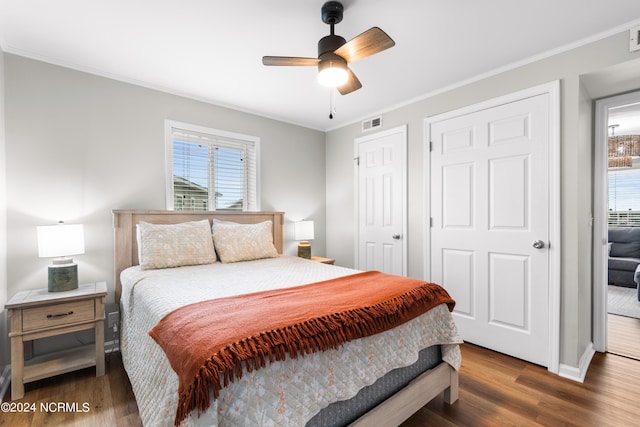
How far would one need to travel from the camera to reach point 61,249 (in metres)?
2.11

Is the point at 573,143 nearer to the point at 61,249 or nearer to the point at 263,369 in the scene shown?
the point at 263,369

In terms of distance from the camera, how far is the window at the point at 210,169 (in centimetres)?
305

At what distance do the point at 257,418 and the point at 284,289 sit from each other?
0.76 meters

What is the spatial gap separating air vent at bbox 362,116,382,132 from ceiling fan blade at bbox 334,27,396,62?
182 centimetres

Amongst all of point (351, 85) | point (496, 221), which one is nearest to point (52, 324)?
point (351, 85)

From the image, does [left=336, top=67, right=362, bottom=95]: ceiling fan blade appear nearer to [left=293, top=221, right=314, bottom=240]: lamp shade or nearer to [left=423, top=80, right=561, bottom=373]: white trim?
[left=423, top=80, right=561, bottom=373]: white trim

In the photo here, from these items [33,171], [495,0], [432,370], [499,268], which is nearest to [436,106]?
[495,0]

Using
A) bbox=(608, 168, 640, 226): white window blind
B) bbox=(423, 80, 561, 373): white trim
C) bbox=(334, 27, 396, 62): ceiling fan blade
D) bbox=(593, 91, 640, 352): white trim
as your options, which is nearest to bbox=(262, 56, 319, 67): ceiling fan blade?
bbox=(334, 27, 396, 62): ceiling fan blade

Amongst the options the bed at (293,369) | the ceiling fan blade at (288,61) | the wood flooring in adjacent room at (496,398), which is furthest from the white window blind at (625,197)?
the ceiling fan blade at (288,61)

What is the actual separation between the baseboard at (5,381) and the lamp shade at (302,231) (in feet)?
8.68

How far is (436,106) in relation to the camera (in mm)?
3006

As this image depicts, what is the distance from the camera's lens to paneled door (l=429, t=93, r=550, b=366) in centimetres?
234

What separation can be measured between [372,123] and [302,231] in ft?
5.31

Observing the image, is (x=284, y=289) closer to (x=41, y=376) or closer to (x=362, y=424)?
(x=362, y=424)
